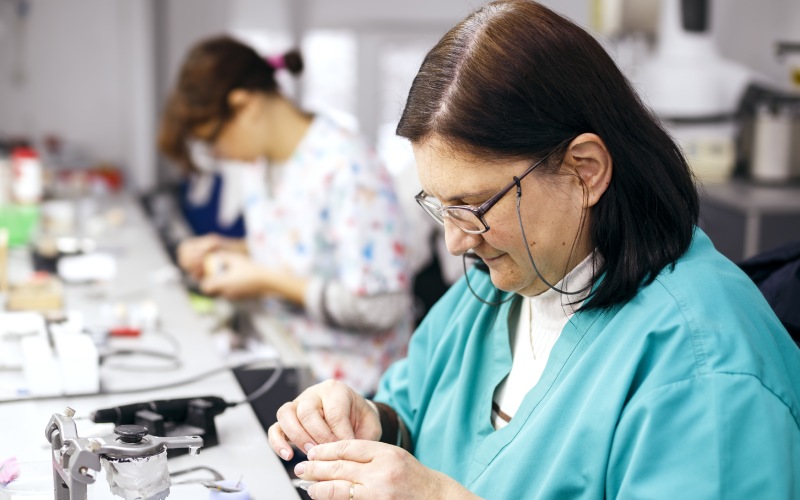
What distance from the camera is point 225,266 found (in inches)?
104

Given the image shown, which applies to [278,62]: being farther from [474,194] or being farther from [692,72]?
[692,72]

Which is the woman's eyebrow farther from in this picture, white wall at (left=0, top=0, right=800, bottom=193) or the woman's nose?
white wall at (left=0, top=0, right=800, bottom=193)

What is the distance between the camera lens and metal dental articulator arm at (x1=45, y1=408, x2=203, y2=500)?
112cm

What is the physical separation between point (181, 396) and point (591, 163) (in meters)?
0.87

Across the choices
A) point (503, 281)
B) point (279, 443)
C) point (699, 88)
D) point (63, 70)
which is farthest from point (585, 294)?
point (63, 70)

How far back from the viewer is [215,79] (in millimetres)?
2529

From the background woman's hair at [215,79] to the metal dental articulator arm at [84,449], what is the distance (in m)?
1.45

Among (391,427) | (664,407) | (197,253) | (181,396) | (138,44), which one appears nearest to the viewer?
(664,407)

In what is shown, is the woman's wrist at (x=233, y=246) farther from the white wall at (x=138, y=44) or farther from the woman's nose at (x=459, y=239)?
the woman's nose at (x=459, y=239)

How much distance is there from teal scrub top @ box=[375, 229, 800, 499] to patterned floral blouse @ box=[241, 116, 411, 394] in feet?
3.45

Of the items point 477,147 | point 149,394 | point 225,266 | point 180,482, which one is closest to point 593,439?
point 477,147

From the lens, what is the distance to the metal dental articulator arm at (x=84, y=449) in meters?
1.12

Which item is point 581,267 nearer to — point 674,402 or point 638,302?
point 638,302

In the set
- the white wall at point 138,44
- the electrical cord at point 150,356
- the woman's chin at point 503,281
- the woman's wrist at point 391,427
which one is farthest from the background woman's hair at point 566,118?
the white wall at point 138,44
